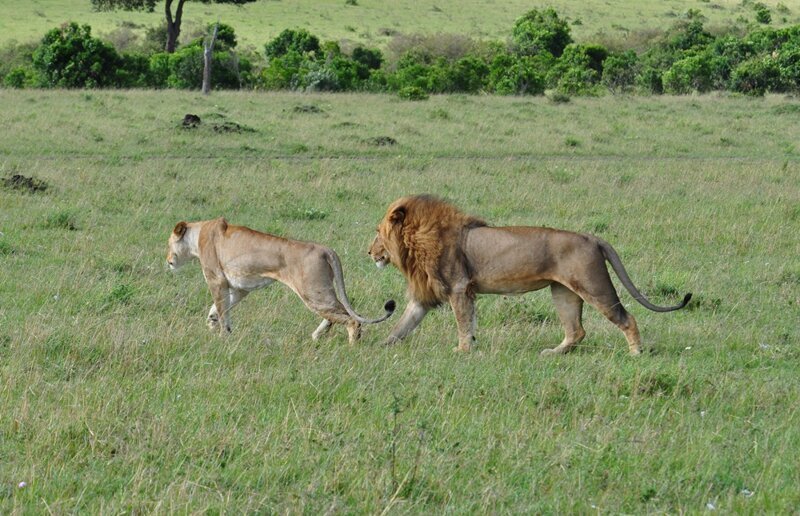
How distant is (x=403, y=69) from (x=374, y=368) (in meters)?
30.6

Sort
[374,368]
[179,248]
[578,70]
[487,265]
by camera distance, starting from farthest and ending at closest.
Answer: [578,70], [179,248], [487,265], [374,368]

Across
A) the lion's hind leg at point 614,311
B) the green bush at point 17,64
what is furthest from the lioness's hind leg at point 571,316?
the green bush at point 17,64

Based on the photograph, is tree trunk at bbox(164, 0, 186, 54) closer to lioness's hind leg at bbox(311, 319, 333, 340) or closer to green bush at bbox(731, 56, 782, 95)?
green bush at bbox(731, 56, 782, 95)

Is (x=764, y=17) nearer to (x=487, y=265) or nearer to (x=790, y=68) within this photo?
(x=790, y=68)

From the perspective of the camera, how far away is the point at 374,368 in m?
6.05

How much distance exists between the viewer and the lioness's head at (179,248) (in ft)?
25.6

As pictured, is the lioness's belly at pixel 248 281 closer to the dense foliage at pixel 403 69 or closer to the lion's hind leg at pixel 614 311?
the lion's hind leg at pixel 614 311

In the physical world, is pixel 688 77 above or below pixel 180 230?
above

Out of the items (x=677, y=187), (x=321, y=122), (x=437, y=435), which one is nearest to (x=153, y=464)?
(x=437, y=435)

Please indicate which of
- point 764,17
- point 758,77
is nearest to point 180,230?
point 758,77

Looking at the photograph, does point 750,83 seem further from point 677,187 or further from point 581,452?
point 581,452

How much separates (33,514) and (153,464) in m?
0.60

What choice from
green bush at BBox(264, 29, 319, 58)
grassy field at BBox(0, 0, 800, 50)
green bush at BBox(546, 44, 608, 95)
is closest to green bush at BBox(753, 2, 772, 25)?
grassy field at BBox(0, 0, 800, 50)

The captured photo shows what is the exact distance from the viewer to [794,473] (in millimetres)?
4539
